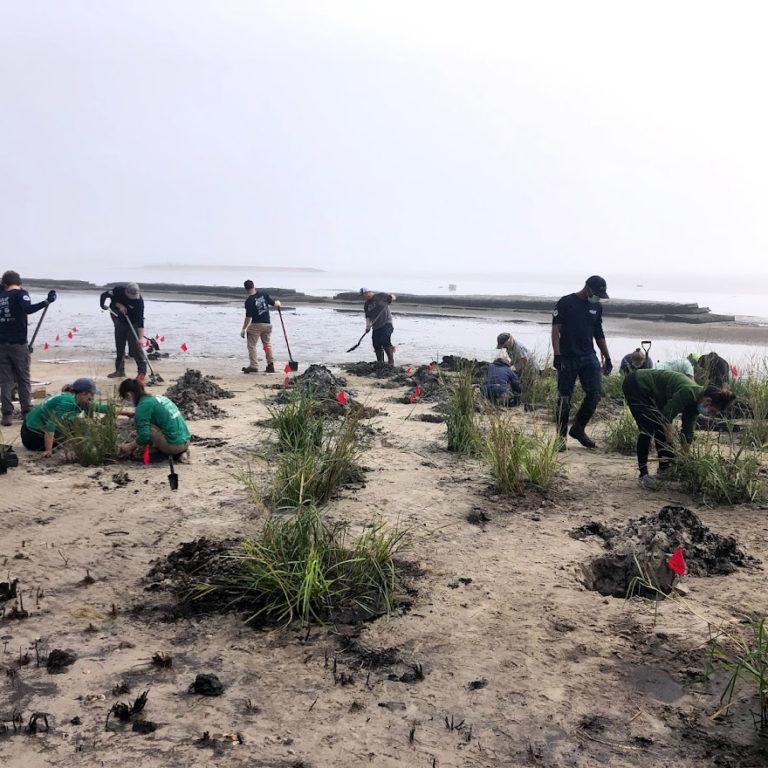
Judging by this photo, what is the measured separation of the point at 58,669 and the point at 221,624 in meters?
0.83

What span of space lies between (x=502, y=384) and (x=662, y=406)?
329 centimetres

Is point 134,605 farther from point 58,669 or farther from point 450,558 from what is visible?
point 450,558

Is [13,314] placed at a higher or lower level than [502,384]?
higher

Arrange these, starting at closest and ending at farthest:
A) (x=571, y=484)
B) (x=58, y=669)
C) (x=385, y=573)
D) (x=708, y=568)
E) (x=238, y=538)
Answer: (x=58, y=669) < (x=385, y=573) < (x=708, y=568) < (x=238, y=538) < (x=571, y=484)

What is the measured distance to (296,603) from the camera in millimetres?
3938

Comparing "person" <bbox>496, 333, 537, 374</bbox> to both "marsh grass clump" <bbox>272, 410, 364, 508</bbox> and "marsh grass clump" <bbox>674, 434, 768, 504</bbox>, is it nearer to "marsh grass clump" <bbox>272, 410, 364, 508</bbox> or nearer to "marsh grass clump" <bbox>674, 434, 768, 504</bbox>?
"marsh grass clump" <bbox>674, 434, 768, 504</bbox>

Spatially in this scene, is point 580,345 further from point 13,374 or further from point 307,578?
point 13,374

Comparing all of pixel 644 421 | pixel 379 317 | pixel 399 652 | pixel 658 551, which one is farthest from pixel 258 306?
pixel 399 652

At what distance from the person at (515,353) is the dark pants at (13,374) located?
20.5 feet

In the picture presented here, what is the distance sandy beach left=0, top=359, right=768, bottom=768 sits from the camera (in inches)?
118

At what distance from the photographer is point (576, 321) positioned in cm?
779

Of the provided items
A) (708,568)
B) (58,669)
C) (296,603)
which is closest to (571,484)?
(708,568)

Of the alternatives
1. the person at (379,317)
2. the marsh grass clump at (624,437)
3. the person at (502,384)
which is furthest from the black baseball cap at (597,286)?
the person at (379,317)

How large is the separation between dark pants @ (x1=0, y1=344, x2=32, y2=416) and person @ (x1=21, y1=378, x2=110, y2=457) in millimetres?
1588
